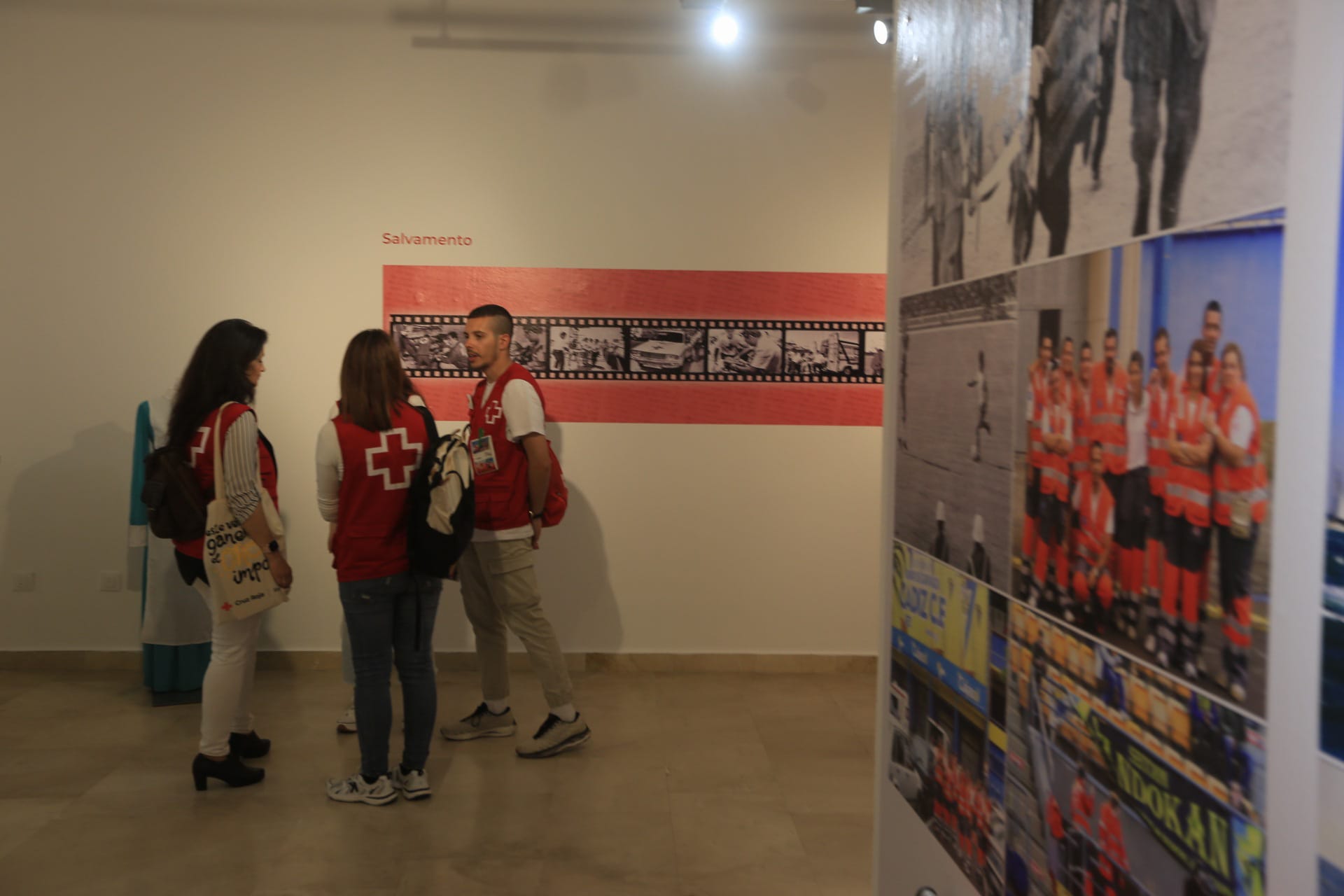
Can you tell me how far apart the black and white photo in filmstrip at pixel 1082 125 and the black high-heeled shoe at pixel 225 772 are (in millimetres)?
3205

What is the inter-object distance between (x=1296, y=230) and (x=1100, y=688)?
0.45 metres

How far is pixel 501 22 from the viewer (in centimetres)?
512

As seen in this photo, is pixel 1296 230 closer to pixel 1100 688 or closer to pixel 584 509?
pixel 1100 688

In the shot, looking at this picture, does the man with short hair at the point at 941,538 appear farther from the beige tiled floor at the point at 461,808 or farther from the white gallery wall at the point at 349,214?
the white gallery wall at the point at 349,214

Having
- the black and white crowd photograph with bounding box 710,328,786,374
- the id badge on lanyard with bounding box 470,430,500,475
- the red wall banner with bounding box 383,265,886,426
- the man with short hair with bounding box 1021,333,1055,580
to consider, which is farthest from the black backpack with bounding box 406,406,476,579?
the man with short hair with bounding box 1021,333,1055,580

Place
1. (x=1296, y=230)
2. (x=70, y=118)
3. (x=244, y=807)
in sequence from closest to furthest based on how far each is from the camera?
1. (x=1296, y=230)
2. (x=244, y=807)
3. (x=70, y=118)

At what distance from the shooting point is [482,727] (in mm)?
4266

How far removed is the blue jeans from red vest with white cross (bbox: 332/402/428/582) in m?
0.07

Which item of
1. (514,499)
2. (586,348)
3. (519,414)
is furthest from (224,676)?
(586,348)

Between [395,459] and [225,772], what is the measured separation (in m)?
1.35

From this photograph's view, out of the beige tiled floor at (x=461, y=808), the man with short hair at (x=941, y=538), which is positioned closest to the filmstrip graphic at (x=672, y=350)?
the beige tiled floor at (x=461, y=808)

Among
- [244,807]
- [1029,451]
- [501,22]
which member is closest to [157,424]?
[244,807]

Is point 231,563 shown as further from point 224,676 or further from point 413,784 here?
point 413,784

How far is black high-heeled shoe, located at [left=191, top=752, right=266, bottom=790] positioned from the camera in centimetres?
359
